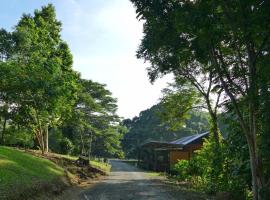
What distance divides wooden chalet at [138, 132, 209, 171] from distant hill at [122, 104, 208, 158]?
2667cm

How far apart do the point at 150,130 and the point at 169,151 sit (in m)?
53.2

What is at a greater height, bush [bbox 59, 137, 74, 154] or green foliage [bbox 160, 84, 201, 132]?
green foliage [bbox 160, 84, 201, 132]

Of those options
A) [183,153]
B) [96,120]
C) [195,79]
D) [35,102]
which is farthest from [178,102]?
[96,120]

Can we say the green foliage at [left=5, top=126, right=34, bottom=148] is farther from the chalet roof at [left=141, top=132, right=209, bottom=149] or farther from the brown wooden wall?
the chalet roof at [left=141, top=132, right=209, bottom=149]

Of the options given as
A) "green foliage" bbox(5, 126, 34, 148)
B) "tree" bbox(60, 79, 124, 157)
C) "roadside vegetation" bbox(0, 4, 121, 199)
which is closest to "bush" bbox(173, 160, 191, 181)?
"roadside vegetation" bbox(0, 4, 121, 199)

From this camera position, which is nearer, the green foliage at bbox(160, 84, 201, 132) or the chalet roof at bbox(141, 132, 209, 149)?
the green foliage at bbox(160, 84, 201, 132)

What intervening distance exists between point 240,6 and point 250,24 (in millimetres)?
662

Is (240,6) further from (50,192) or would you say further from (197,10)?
(50,192)

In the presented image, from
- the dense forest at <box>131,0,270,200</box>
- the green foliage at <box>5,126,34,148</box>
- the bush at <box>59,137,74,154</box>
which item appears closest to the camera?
the dense forest at <box>131,0,270,200</box>

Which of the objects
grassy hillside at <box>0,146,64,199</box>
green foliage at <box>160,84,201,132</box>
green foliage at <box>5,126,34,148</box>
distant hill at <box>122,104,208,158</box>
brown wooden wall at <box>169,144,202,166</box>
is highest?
distant hill at <box>122,104,208,158</box>

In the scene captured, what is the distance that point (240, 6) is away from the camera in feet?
41.7

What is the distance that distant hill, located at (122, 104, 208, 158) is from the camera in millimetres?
104250

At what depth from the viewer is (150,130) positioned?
350 ft

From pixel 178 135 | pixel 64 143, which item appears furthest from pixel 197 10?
pixel 178 135
